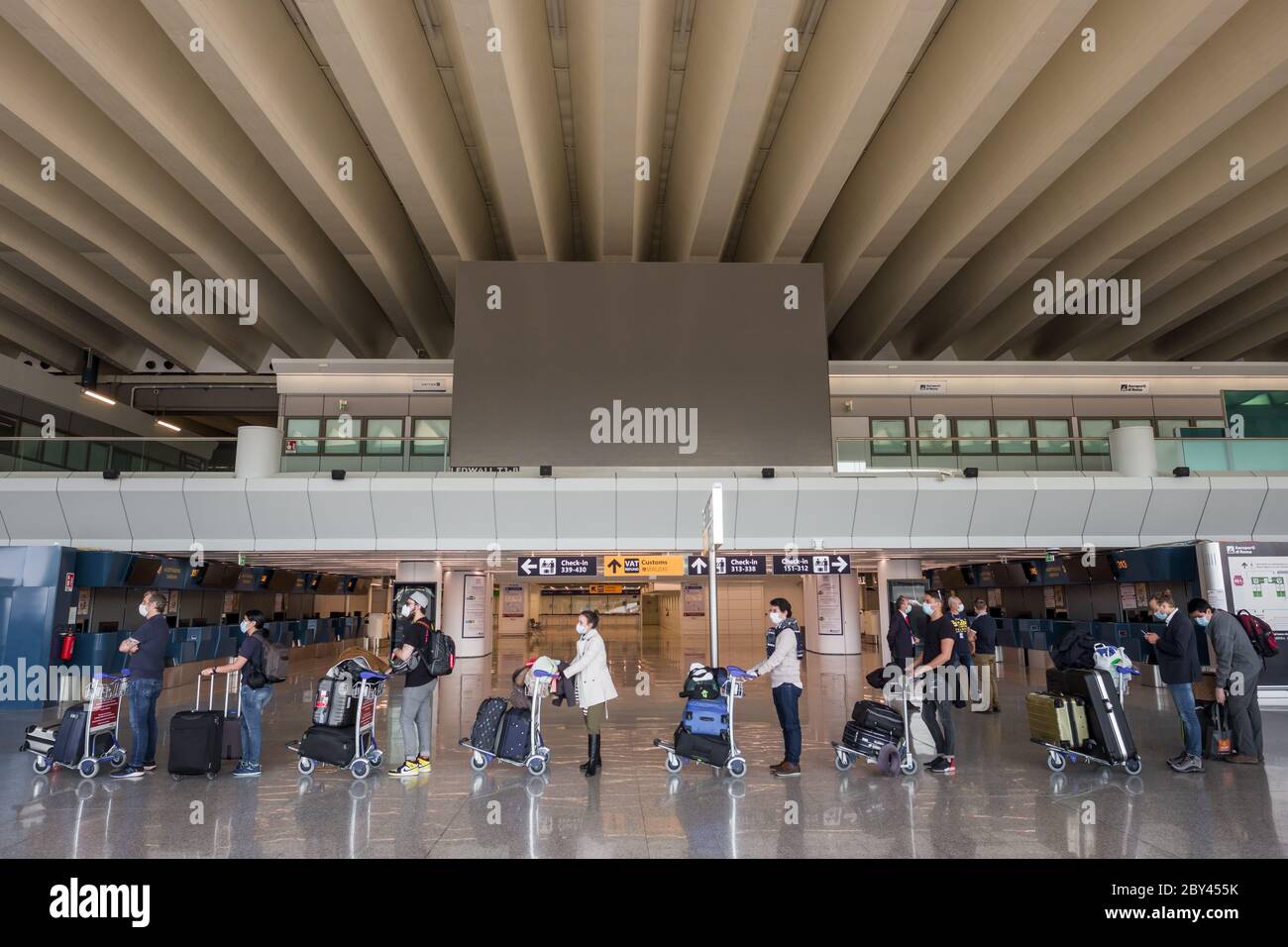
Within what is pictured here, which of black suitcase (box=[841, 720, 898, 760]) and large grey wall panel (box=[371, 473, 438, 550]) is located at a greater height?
large grey wall panel (box=[371, 473, 438, 550])

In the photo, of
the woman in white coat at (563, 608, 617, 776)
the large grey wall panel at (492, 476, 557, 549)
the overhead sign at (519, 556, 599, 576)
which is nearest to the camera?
the woman in white coat at (563, 608, 617, 776)

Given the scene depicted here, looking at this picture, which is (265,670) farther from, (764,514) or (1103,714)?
(764,514)

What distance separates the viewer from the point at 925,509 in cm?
1648

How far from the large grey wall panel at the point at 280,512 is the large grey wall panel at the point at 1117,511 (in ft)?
55.6

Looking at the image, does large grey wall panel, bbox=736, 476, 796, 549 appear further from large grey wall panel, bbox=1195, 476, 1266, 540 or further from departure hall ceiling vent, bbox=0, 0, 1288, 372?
large grey wall panel, bbox=1195, 476, 1266, 540

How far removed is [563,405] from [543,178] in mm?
4018

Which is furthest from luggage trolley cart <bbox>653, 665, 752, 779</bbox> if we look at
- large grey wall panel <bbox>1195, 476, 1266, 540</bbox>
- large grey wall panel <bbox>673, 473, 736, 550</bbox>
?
large grey wall panel <bbox>1195, 476, 1266, 540</bbox>

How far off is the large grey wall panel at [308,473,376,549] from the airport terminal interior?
10cm

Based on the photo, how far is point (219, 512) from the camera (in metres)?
16.1

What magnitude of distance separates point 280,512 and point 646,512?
786 cm

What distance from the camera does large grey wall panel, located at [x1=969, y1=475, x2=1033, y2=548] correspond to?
53.1ft

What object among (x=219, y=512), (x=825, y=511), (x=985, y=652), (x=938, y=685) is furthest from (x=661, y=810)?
(x=219, y=512)
